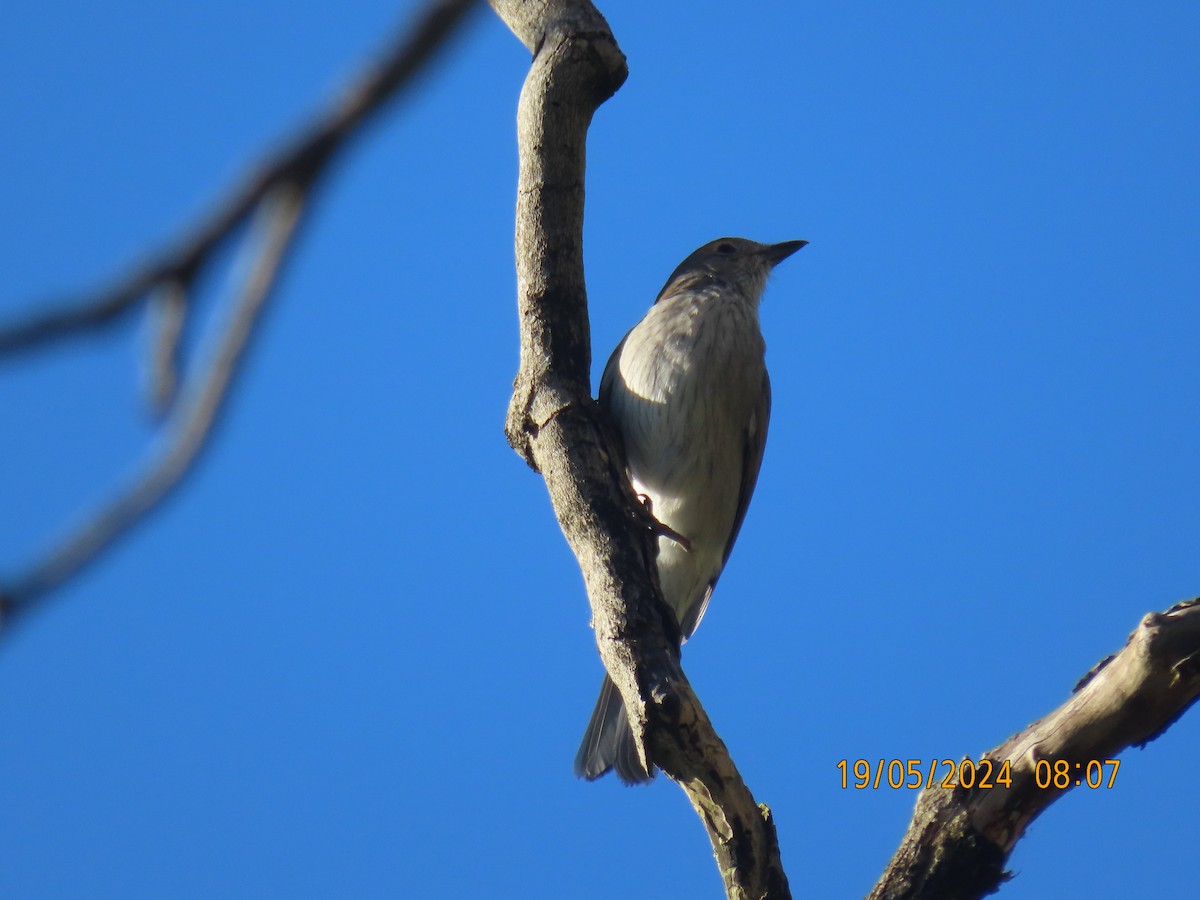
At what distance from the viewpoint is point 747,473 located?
19.5 ft

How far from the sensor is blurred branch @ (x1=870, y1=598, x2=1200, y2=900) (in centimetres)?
334

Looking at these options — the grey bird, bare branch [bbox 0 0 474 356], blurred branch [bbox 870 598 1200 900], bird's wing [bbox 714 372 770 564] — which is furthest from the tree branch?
bare branch [bbox 0 0 474 356]

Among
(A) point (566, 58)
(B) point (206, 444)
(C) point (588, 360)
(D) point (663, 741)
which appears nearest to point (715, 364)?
(C) point (588, 360)

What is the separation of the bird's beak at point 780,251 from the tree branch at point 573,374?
2.56m

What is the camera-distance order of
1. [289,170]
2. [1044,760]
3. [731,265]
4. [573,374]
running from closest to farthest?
[289,170] < [1044,760] < [573,374] < [731,265]

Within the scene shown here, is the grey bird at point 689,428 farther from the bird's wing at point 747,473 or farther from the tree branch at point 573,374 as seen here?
the tree branch at point 573,374

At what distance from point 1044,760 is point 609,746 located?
200 cm

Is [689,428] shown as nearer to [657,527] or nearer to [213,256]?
[657,527]

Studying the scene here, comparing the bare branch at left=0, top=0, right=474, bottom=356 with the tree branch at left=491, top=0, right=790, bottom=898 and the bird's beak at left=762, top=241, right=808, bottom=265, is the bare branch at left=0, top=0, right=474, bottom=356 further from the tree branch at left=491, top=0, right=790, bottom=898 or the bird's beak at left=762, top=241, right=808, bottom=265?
the bird's beak at left=762, top=241, right=808, bottom=265

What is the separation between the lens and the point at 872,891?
3586 millimetres

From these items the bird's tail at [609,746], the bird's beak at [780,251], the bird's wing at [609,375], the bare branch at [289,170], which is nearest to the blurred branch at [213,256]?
the bare branch at [289,170]

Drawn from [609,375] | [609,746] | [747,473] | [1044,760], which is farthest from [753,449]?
[1044,760]

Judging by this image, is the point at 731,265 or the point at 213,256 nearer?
the point at 213,256

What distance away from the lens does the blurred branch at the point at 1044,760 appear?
334 centimetres
